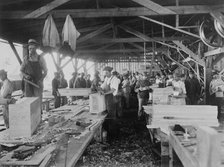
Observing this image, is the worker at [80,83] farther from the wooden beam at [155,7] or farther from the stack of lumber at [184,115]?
the stack of lumber at [184,115]

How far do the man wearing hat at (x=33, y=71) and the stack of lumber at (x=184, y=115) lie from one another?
249 cm

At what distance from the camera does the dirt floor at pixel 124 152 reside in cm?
498

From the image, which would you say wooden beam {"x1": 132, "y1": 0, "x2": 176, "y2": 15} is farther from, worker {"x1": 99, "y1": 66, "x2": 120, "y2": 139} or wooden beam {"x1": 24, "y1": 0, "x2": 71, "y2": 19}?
worker {"x1": 99, "y1": 66, "x2": 120, "y2": 139}

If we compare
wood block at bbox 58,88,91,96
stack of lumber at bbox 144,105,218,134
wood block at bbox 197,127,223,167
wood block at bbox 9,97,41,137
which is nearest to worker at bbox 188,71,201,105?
wood block at bbox 58,88,91,96

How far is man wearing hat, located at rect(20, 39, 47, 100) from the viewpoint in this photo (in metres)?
4.93

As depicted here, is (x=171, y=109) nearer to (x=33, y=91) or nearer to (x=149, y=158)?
(x=149, y=158)

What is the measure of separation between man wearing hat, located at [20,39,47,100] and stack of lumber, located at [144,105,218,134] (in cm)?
249

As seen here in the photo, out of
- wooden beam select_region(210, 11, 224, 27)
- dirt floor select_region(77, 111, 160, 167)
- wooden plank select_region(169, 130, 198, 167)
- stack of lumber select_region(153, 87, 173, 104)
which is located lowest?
dirt floor select_region(77, 111, 160, 167)

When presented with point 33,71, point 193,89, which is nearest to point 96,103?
point 33,71

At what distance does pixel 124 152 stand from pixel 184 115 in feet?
7.37

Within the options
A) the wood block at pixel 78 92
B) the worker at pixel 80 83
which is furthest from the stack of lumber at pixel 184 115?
the worker at pixel 80 83

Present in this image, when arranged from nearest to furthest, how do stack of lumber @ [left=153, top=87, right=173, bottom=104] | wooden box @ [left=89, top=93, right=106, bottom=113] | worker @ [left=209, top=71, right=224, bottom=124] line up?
wooden box @ [left=89, top=93, right=106, bottom=113] < stack of lumber @ [left=153, top=87, right=173, bottom=104] < worker @ [left=209, top=71, right=224, bottom=124]

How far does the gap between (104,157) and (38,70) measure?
7.64 feet

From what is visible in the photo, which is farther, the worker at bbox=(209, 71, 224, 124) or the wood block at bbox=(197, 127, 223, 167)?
the worker at bbox=(209, 71, 224, 124)
